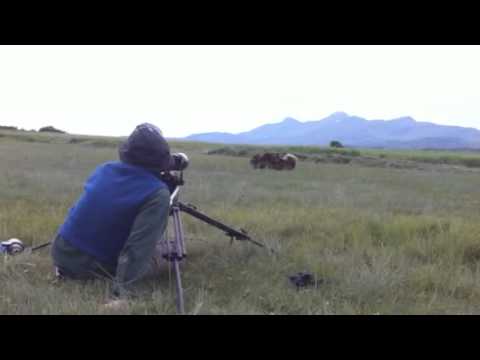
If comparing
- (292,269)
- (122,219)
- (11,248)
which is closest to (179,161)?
(122,219)

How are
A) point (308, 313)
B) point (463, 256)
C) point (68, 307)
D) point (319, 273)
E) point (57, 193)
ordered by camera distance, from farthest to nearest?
point (57, 193) < point (463, 256) < point (319, 273) < point (308, 313) < point (68, 307)

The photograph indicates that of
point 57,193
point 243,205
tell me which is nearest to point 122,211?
point 243,205

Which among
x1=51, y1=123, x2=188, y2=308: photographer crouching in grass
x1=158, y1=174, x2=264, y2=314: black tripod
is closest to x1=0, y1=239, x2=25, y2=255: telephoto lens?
x1=51, y1=123, x2=188, y2=308: photographer crouching in grass

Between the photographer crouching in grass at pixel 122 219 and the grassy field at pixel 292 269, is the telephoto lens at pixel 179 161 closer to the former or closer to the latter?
the photographer crouching in grass at pixel 122 219

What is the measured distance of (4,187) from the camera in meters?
9.40

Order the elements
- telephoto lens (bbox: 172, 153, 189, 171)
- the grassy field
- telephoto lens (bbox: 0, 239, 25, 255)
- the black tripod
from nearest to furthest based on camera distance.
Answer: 1. the black tripod
2. the grassy field
3. telephoto lens (bbox: 172, 153, 189, 171)
4. telephoto lens (bbox: 0, 239, 25, 255)

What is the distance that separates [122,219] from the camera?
11.6 feet

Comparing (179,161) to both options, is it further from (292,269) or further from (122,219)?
(292,269)

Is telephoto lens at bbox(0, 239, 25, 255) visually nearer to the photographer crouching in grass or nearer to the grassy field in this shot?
the grassy field

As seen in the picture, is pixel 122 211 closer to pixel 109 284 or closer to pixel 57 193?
pixel 109 284

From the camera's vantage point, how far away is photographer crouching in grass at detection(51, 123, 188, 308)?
3.43 meters

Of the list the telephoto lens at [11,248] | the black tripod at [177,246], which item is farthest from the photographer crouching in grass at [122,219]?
the telephoto lens at [11,248]

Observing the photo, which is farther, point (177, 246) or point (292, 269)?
point (292, 269)

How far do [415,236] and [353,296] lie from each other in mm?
2064
